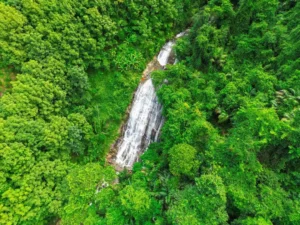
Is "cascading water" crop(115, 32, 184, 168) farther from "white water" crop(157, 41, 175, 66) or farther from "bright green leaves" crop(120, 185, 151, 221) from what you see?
"bright green leaves" crop(120, 185, 151, 221)

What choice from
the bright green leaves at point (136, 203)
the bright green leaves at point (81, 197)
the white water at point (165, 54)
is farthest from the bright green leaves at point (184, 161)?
the white water at point (165, 54)

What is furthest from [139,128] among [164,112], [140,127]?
[164,112]

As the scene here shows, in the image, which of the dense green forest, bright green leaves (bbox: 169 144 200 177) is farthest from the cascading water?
bright green leaves (bbox: 169 144 200 177)

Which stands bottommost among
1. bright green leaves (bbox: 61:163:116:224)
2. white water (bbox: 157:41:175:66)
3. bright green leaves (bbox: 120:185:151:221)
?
bright green leaves (bbox: 61:163:116:224)

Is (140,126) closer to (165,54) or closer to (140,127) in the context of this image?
(140,127)

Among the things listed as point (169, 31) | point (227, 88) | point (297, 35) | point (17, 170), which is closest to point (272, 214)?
point (227, 88)

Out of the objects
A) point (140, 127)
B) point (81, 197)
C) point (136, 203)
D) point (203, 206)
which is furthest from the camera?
point (140, 127)

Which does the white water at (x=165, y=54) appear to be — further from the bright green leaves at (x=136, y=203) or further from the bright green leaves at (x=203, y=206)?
the bright green leaves at (x=203, y=206)
